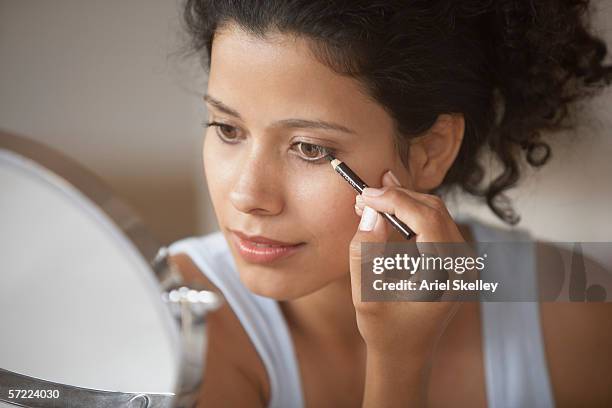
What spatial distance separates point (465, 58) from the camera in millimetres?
581

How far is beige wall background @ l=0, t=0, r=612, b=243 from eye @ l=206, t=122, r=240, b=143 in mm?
46

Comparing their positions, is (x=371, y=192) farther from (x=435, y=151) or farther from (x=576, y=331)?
(x=576, y=331)

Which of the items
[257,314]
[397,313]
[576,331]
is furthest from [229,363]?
[576,331]

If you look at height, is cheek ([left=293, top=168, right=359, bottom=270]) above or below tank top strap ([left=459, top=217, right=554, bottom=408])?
above

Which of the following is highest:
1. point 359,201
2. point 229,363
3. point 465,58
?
point 465,58

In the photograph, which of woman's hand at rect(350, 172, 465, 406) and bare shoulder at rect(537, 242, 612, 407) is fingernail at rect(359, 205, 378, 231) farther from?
bare shoulder at rect(537, 242, 612, 407)

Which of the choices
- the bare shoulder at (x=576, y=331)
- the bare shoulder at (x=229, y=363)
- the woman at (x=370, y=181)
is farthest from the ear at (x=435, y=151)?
the bare shoulder at (x=229, y=363)

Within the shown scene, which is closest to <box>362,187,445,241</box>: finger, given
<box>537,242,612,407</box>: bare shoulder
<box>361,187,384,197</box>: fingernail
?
<box>361,187,384,197</box>: fingernail

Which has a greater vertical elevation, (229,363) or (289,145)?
(289,145)

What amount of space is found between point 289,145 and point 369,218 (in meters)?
0.09

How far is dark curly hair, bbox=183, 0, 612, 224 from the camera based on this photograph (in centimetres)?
54

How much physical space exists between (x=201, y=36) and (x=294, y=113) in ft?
0.41

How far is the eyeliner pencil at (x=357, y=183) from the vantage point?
1.81ft

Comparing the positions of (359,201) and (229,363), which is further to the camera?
(229,363)
